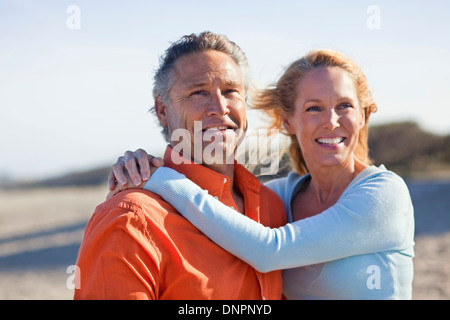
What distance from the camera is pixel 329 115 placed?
285cm

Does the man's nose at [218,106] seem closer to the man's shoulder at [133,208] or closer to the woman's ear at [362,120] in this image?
the man's shoulder at [133,208]

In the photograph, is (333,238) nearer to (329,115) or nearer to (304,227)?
(304,227)

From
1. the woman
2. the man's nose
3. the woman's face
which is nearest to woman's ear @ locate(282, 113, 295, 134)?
the woman

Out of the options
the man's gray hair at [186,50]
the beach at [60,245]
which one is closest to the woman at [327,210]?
the man's gray hair at [186,50]

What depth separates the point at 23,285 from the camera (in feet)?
25.1

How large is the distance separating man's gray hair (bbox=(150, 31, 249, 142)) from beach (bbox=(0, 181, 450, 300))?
1232 mm

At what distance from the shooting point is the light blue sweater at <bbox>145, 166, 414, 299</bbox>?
2328 mm

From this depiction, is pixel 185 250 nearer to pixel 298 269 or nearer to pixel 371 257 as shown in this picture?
pixel 298 269

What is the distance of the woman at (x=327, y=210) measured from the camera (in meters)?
2.35

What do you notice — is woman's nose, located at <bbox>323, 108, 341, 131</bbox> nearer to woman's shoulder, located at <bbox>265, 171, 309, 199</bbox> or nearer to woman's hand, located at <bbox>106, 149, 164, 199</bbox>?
woman's shoulder, located at <bbox>265, 171, 309, 199</bbox>

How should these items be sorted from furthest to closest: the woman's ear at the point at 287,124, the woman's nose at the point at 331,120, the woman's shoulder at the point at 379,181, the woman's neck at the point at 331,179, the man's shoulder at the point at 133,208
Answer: the woman's ear at the point at 287,124 < the woman's neck at the point at 331,179 < the woman's nose at the point at 331,120 < the woman's shoulder at the point at 379,181 < the man's shoulder at the point at 133,208

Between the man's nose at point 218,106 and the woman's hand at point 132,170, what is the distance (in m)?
0.40
